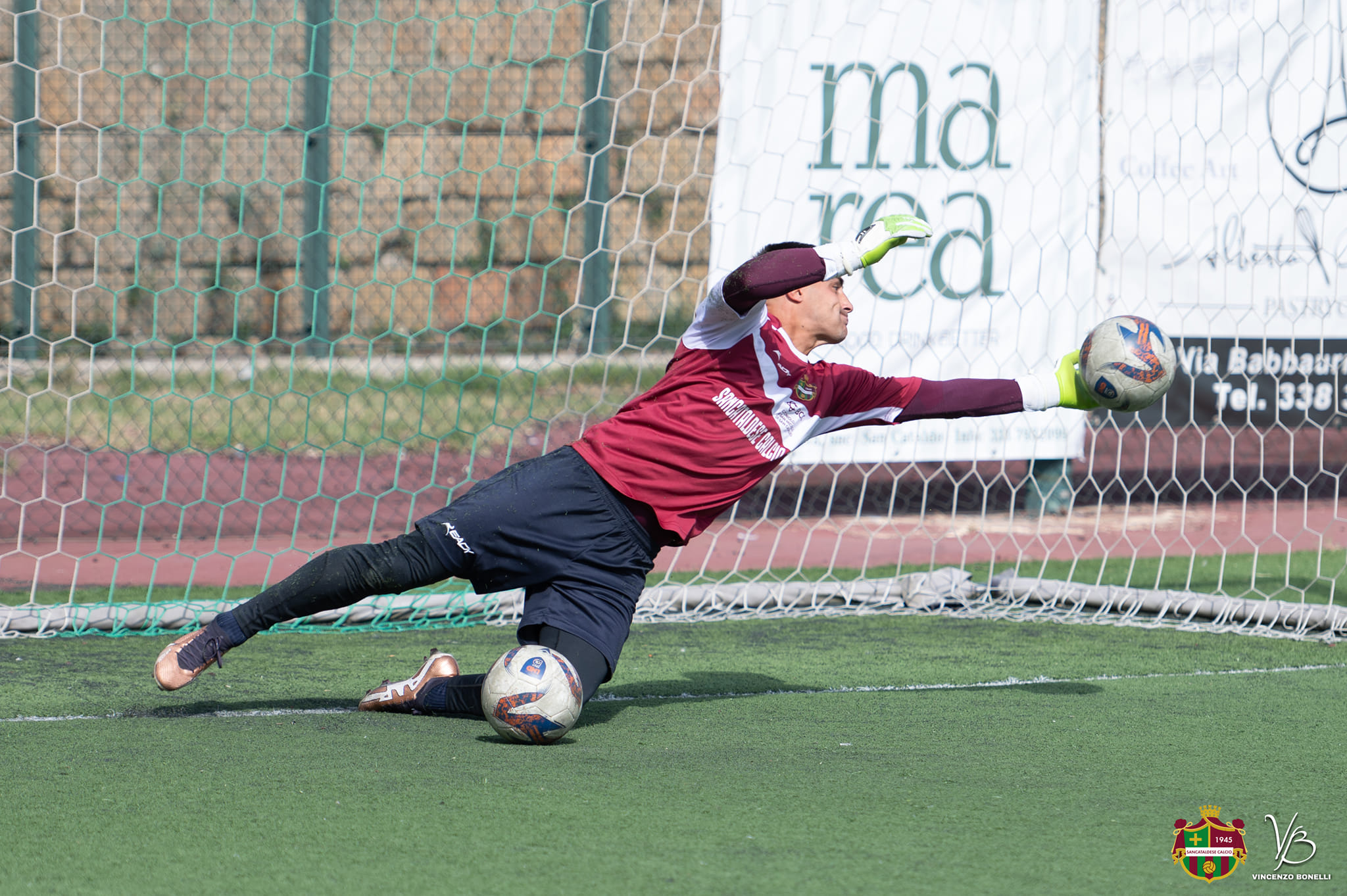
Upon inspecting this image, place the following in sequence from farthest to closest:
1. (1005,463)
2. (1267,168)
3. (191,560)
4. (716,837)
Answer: (1005,463) → (1267,168) → (191,560) → (716,837)

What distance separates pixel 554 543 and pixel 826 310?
0.94 m

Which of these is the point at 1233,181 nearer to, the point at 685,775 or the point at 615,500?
the point at 615,500

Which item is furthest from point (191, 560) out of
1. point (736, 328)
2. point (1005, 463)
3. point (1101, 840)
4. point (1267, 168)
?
point (1267, 168)

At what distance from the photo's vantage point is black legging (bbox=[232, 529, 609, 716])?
3.43 m

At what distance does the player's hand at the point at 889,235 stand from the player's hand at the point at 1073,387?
65cm

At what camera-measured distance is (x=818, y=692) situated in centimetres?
411

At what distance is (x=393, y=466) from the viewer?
7.71 metres

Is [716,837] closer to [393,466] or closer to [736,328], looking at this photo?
[736,328]

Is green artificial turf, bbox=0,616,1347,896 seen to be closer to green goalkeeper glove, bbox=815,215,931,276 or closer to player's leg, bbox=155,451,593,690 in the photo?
player's leg, bbox=155,451,593,690

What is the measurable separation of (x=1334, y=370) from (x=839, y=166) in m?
2.60

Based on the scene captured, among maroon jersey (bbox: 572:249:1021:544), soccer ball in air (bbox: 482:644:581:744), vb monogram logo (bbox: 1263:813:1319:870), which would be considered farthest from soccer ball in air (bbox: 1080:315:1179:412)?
soccer ball in air (bbox: 482:644:581:744)
